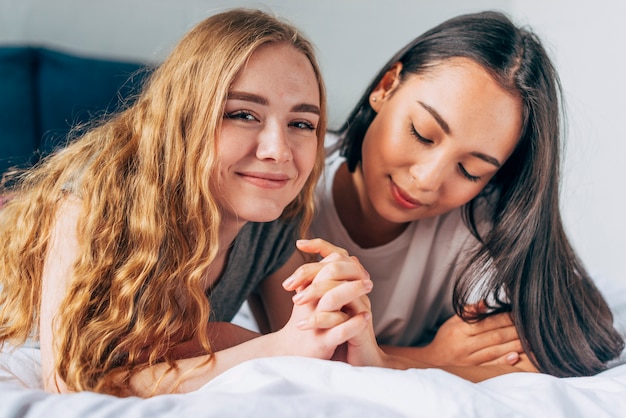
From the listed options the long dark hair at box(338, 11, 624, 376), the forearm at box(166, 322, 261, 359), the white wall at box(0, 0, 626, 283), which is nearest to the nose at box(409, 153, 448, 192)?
the long dark hair at box(338, 11, 624, 376)

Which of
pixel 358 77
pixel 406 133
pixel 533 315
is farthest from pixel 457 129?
pixel 358 77

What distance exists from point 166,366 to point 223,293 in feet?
1.03

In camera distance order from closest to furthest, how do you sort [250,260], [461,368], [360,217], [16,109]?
[461,368]
[250,260]
[360,217]
[16,109]

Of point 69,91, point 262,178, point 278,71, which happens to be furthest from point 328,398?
point 69,91

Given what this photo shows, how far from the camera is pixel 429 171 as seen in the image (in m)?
1.18

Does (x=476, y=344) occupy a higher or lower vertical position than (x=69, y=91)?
lower


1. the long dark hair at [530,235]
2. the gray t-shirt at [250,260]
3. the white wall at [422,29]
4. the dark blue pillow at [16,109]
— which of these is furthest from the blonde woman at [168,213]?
the white wall at [422,29]

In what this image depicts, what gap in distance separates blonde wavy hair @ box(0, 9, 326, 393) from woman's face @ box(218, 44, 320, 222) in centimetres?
2

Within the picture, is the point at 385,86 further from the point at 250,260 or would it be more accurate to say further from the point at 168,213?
the point at 168,213

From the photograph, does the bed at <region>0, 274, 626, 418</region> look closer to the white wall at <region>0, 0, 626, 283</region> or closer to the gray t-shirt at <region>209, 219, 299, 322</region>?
the gray t-shirt at <region>209, 219, 299, 322</region>

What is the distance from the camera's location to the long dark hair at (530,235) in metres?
1.24

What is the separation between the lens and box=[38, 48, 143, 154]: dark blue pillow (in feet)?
5.96

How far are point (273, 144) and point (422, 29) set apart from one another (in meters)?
1.45

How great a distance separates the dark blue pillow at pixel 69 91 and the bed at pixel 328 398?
100 centimetres
